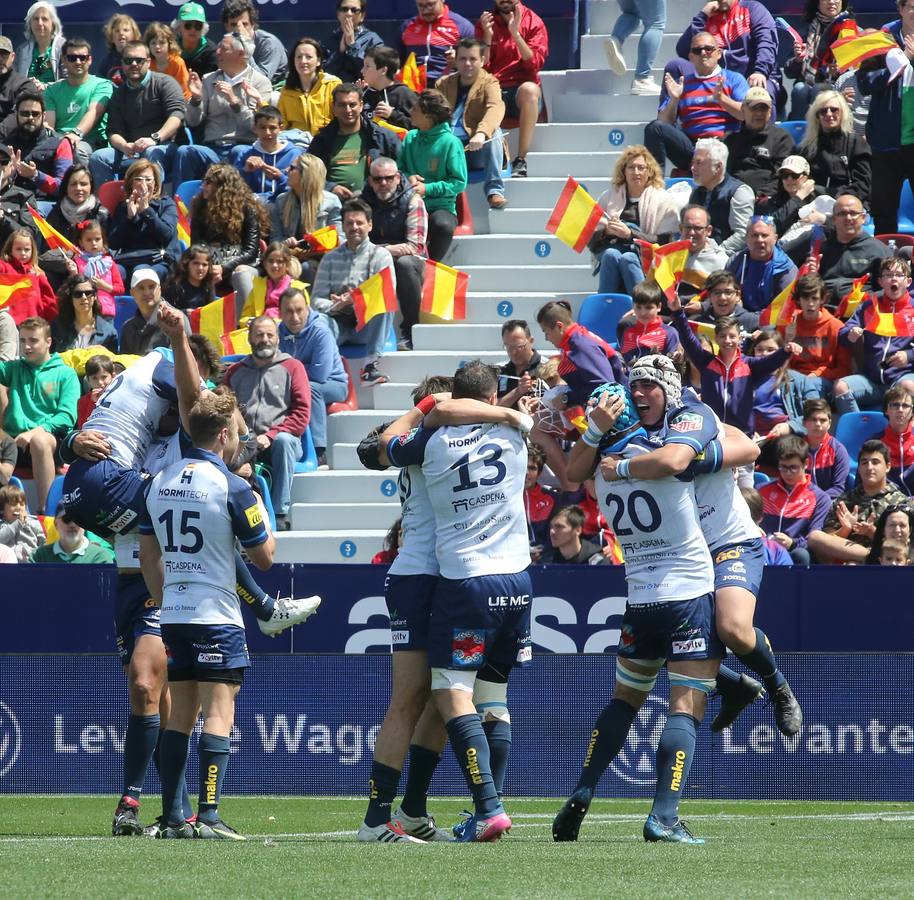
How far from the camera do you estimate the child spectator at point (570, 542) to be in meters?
12.5

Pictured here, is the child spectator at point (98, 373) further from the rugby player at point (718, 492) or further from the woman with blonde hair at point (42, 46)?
the rugby player at point (718, 492)

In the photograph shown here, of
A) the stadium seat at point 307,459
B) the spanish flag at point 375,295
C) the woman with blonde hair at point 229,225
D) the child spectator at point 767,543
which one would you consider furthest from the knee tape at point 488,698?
the woman with blonde hair at point 229,225

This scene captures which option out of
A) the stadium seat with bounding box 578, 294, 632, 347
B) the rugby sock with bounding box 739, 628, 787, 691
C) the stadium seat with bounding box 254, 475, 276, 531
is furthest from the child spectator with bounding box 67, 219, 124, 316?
the rugby sock with bounding box 739, 628, 787, 691

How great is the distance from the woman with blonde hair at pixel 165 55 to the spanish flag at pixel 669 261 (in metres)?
6.05

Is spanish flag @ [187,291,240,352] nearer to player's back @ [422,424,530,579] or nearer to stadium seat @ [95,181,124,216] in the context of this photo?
stadium seat @ [95,181,124,216]

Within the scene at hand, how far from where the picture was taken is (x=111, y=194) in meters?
17.2

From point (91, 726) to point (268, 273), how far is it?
5018 mm

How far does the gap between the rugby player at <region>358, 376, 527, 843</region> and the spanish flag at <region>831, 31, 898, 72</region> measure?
9.07 metres

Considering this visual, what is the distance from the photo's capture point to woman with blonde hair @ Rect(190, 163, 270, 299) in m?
15.6

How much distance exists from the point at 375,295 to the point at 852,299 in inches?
159

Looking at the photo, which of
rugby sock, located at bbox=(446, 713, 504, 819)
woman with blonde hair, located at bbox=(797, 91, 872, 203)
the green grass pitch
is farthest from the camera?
woman with blonde hair, located at bbox=(797, 91, 872, 203)

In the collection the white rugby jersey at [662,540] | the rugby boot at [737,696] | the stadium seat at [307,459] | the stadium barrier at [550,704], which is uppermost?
the white rugby jersey at [662,540]

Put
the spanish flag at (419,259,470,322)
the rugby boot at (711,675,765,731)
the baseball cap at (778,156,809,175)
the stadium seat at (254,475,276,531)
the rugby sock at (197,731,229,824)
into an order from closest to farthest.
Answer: the rugby sock at (197,731,229,824)
the rugby boot at (711,675,765,731)
the stadium seat at (254,475,276,531)
the baseball cap at (778,156,809,175)
the spanish flag at (419,259,470,322)

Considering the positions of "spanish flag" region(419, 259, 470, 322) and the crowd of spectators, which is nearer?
the crowd of spectators
